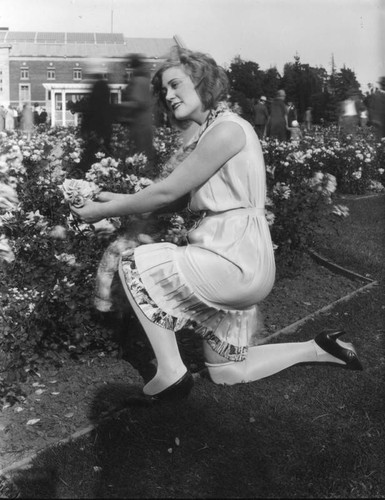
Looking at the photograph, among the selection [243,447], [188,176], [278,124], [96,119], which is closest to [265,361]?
[243,447]

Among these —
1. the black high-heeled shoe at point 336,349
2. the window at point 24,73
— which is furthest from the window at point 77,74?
the black high-heeled shoe at point 336,349

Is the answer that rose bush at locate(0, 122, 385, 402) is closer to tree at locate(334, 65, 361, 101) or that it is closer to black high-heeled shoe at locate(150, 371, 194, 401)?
black high-heeled shoe at locate(150, 371, 194, 401)

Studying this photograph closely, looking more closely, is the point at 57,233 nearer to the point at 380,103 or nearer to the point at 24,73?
the point at 24,73

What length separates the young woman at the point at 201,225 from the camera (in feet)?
7.92

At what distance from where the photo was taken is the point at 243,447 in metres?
2.37

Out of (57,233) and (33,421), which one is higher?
(57,233)

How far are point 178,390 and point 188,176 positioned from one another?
80 centimetres

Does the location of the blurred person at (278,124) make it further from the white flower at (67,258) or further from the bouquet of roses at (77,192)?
the bouquet of roses at (77,192)

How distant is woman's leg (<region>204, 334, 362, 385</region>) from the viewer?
9.64 feet

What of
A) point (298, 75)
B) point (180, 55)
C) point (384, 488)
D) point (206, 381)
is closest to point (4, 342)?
point (206, 381)

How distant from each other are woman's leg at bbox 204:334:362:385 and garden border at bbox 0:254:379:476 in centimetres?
28

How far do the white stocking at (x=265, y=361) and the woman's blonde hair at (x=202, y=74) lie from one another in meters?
1.02

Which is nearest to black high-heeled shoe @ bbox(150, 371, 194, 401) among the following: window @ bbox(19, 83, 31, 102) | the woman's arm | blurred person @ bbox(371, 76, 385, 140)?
the woman's arm

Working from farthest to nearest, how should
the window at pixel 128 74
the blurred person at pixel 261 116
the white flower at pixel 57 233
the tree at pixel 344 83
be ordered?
the blurred person at pixel 261 116 → the tree at pixel 344 83 → the white flower at pixel 57 233 → the window at pixel 128 74
